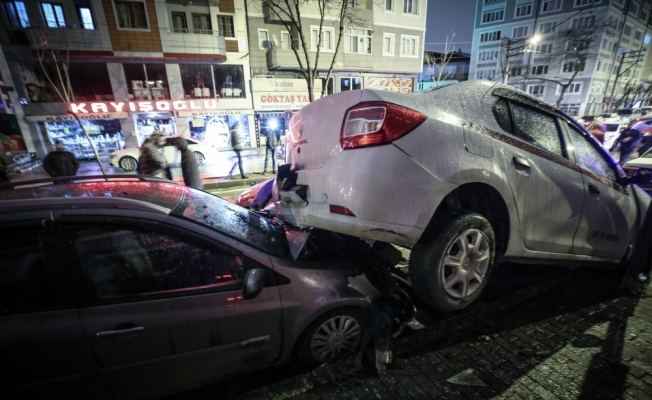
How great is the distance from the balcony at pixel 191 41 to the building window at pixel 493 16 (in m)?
46.3

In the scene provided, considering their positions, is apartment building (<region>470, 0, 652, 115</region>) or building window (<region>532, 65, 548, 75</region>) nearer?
apartment building (<region>470, 0, 652, 115</region>)

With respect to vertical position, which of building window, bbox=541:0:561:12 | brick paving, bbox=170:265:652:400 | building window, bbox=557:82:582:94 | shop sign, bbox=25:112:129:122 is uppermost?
building window, bbox=541:0:561:12

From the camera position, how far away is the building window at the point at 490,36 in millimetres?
45562

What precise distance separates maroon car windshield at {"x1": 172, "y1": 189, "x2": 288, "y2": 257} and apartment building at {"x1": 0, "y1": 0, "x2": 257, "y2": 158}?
62.7 ft

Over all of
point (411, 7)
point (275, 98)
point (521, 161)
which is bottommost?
point (521, 161)

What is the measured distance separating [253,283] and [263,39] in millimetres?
22816

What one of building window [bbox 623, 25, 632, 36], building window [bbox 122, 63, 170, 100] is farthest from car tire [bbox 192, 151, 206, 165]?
building window [bbox 623, 25, 632, 36]

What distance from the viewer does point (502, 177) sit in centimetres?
227

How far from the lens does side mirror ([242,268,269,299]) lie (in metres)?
1.86

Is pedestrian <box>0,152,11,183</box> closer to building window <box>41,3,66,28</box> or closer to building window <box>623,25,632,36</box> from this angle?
building window <box>41,3,66,28</box>

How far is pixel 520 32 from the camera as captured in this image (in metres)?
43.7

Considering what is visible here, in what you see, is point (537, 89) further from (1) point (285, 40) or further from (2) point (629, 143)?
(2) point (629, 143)

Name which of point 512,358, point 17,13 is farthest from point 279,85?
point 512,358

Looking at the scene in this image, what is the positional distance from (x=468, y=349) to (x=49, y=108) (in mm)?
23725
